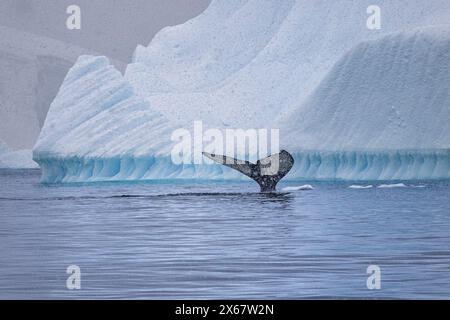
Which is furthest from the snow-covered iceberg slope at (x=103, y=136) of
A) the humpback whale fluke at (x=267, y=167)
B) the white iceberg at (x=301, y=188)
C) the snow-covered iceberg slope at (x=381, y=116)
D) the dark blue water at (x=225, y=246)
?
the dark blue water at (x=225, y=246)

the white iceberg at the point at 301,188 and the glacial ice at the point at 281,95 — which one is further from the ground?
the glacial ice at the point at 281,95

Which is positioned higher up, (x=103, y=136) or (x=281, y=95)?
(x=281, y=95)

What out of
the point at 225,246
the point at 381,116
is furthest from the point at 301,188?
the point at 225,246

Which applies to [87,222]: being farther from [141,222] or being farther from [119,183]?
[119,183]

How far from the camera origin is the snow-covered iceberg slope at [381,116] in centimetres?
2741

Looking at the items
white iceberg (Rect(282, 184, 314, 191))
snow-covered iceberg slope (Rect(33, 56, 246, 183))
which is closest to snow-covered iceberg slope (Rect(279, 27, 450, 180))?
white iceberg (Rect(282, 184, 314, 191))

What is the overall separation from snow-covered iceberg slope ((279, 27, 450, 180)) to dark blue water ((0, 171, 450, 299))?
5.63 meters

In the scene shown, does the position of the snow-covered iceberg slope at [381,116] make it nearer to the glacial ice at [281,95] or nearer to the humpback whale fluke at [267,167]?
the glacial ice at [281,95]

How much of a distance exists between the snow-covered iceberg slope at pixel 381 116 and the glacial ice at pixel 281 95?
4 centimetres

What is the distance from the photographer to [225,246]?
13414 millimetres

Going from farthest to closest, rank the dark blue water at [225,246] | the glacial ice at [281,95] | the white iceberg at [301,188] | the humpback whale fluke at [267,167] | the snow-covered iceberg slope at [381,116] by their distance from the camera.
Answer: the glacial ice at [281,95] < the snow-covered iceberg slope at [381,116] < the white iceberg at [301,188] < the humpback whale fluke at [267,167] < the dark blue water at [225,246]

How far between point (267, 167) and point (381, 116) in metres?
7.95

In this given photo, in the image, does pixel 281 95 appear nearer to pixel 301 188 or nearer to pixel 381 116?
pixel 381 116

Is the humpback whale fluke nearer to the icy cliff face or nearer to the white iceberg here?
the white iceberg
